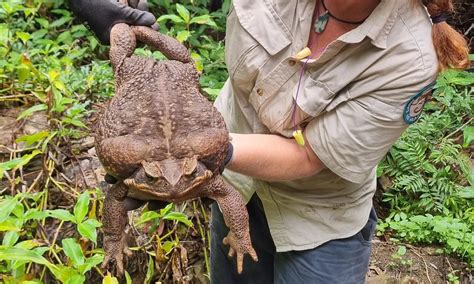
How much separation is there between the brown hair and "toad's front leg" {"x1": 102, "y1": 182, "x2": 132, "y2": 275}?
101 cm

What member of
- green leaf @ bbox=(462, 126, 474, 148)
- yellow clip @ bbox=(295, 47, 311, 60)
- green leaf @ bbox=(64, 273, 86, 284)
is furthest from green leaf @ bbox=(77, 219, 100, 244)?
green leaf @ bbox=(462, 126, 474, 148)

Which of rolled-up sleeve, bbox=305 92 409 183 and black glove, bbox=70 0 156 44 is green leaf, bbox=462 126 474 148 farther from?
black glove, bbox=70 0 156 44

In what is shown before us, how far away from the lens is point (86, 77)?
3680 mm

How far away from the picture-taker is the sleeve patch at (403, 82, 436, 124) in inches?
73.5

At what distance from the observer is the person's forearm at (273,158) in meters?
1.92

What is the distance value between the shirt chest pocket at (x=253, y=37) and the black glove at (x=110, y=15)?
31 centimetres

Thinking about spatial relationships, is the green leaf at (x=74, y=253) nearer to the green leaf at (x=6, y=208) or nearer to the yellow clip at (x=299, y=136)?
the green leaf at (x=6, y=208)

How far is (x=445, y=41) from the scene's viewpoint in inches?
71.5

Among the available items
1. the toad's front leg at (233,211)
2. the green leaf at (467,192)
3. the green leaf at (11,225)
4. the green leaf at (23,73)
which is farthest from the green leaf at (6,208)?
the green leaf at (467,192)

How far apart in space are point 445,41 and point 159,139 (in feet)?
2.93

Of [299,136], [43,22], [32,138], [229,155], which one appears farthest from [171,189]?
[43,22]

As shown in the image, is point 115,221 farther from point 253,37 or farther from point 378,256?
point 378,256

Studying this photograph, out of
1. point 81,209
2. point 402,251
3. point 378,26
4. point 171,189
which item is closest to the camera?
point 171,189

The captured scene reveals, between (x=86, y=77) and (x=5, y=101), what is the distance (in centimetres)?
49
